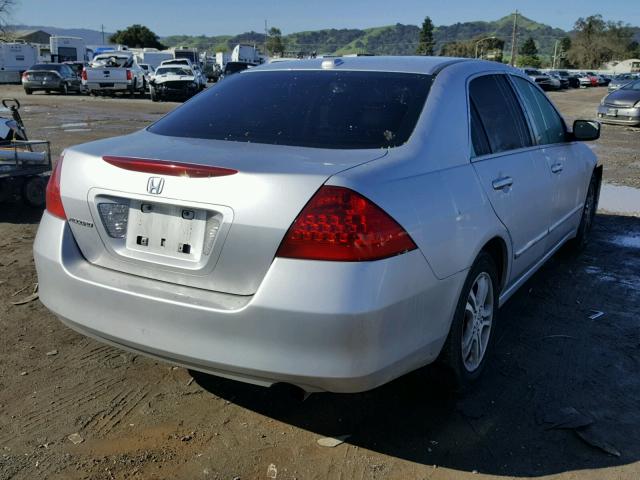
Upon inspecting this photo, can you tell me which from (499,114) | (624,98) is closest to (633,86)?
(624,98)

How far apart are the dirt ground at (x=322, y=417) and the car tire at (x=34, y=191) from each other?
3115 mm

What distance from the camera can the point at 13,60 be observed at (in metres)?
45.4

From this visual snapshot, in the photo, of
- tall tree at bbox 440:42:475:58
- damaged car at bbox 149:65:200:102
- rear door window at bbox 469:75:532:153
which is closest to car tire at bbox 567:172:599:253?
rear door window at bbox 469:75:532:153

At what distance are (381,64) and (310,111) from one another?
0.67m

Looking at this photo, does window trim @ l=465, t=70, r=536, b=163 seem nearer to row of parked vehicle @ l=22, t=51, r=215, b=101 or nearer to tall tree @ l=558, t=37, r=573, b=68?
row of parked vehicle @ l=22, t=51, r=215, b=101

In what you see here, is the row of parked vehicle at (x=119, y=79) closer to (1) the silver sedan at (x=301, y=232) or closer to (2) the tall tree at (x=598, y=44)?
(1) the silver sedan at (x=301, y=232)

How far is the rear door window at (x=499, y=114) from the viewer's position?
3.61 m

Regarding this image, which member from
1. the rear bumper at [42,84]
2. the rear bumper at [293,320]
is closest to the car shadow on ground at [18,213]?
the rear bumper at [293,320]

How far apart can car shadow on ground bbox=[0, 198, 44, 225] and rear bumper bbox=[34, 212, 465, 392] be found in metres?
4.43

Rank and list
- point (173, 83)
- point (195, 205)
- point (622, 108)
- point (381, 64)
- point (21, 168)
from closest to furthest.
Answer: point (195, 205) < point (381, 64) < point (21, 168) < point (622, 108) < point (173, 83)

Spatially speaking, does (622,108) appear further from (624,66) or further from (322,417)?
(624,66)

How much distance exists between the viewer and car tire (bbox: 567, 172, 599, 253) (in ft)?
19.4

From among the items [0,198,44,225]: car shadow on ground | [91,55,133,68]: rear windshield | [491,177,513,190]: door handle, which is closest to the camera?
[491,177,513,190]: door handle

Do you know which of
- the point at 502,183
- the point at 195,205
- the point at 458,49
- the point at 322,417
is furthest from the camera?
the point at 458,49
